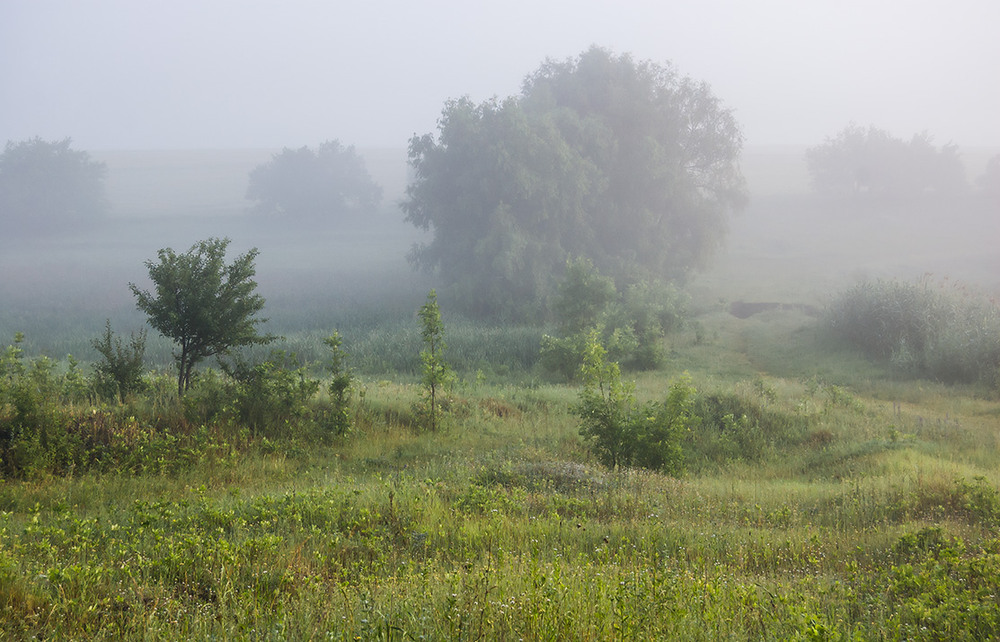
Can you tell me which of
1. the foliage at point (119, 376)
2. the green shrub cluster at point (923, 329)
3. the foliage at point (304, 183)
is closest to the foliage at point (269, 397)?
the foliage at point (119, 376)

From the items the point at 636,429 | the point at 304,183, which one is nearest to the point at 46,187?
the point at 304,183

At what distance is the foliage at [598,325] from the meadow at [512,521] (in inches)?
49.3

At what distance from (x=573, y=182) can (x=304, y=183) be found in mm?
50655

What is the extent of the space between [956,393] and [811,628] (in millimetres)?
18571

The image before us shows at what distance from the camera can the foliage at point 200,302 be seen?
11625 millimetres

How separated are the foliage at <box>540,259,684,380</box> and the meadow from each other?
49.3 inches

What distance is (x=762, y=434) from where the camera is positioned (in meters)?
13.1

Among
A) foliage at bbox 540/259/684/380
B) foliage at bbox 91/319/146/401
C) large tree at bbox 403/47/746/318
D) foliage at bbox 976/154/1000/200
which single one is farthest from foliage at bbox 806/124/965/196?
foliage at bbox 91/319/146/401

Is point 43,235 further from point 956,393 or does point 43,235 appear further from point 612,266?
point 956,393

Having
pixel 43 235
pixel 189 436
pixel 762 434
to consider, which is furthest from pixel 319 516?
pixel 43 235

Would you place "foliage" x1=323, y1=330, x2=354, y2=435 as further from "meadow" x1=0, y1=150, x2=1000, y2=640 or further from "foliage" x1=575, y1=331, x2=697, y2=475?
"foliage" x1=575, y1=331, x2=697, y2=475

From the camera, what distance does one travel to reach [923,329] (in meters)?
23.9

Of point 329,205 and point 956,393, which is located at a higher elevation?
point 329,205

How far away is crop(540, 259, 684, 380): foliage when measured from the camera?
21.6 meters
